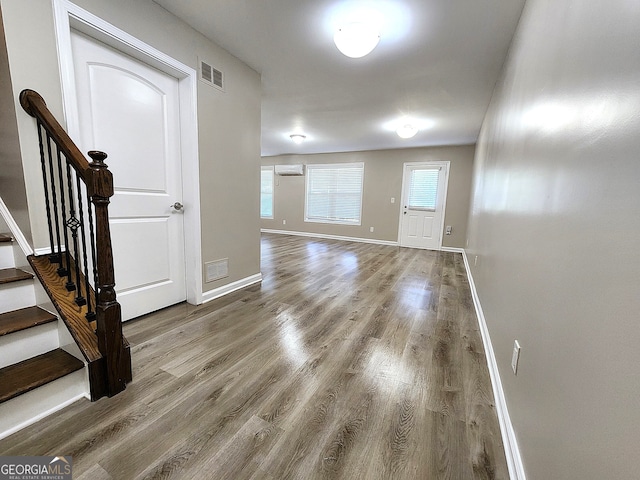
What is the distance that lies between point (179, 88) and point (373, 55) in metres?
1.73

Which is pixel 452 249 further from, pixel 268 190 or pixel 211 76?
pixel 211 76

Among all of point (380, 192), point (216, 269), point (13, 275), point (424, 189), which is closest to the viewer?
point (13, 275)

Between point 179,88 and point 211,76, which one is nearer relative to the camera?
point 179,88

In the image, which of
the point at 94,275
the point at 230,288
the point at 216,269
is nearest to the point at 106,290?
the point at 94,275

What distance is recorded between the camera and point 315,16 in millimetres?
1990

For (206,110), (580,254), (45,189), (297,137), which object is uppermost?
(297,137)

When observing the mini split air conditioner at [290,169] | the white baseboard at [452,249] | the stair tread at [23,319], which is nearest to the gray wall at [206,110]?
the stair tread at [23,319]

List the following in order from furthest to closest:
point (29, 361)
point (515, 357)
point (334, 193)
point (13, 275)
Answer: point (334, 193), point (13, 275), point (29, 361), point (515, 357)

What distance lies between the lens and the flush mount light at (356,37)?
1971 millimetres

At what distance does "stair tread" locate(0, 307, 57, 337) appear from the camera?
4.19ft

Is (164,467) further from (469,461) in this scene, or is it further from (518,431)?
(518,431)

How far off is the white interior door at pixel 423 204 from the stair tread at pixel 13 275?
6.14 metres

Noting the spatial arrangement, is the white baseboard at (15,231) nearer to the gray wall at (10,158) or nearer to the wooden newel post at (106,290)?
the gray wall at (10,158)

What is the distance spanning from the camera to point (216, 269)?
8.79 feet
